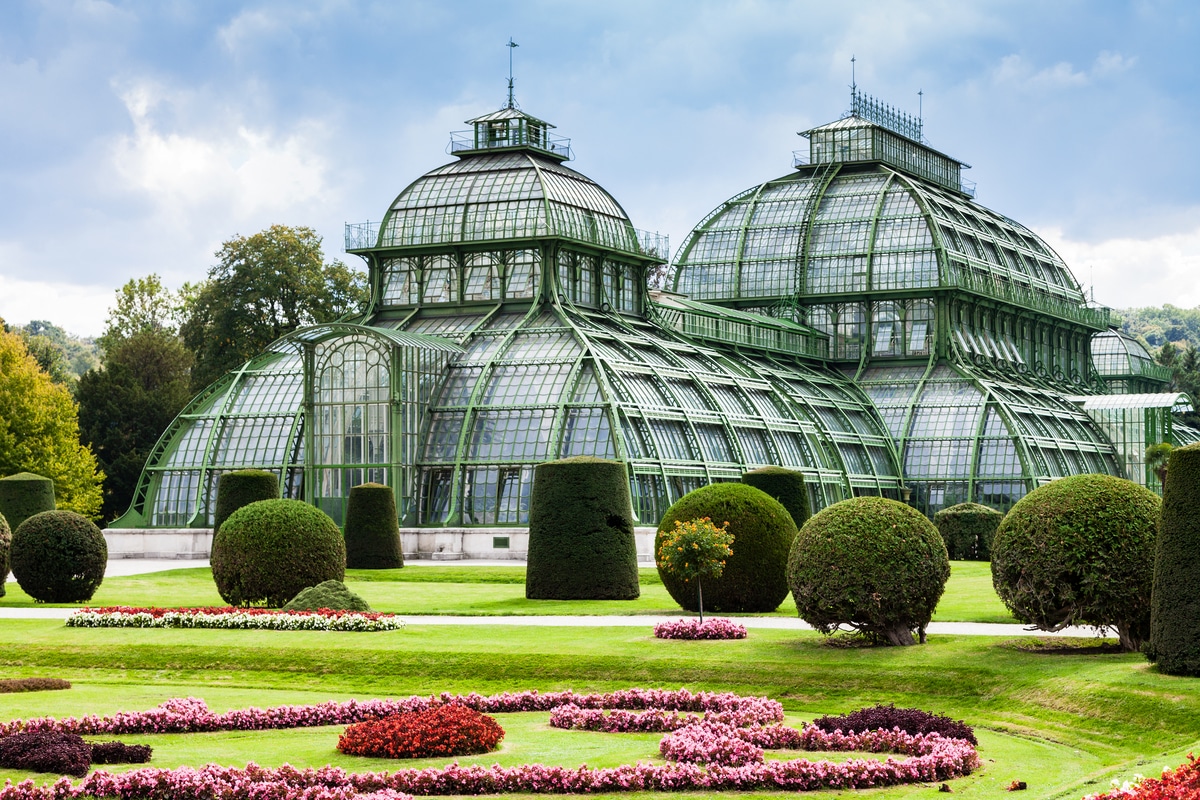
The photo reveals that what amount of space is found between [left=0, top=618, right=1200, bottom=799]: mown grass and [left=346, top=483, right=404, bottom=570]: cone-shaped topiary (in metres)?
18.8

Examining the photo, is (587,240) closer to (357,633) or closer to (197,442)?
(197,442)

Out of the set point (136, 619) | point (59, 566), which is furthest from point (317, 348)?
point (136, 619)

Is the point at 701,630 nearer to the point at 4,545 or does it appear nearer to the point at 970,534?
the point at 4,545

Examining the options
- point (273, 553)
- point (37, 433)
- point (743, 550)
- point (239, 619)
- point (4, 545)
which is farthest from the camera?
point (37, 433)

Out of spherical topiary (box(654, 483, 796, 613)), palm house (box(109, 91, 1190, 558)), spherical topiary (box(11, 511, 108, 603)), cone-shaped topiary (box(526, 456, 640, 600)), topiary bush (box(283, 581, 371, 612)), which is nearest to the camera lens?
topiary bush (box(283, 581, 371, 612))

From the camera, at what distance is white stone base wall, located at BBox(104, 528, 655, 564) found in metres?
59.2

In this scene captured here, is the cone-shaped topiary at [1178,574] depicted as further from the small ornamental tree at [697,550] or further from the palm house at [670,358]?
the palm house at [670,358]

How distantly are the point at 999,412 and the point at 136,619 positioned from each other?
51490mm

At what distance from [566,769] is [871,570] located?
10.0 m

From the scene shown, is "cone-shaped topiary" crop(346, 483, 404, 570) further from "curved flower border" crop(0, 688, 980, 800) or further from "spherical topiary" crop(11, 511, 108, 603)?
"curved flower border" crop(0, 688, 980, 800)

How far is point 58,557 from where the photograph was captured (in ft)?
139

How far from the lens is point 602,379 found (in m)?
62.5

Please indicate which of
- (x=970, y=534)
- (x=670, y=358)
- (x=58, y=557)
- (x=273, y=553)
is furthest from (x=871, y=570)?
(x=670, y=358)

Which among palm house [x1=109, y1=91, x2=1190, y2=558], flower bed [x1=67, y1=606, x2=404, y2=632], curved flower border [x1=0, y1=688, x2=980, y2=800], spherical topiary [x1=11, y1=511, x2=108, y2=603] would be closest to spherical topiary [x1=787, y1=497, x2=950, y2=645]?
curved flower border [x1=0, y1=688, x2=980, y2=800]
